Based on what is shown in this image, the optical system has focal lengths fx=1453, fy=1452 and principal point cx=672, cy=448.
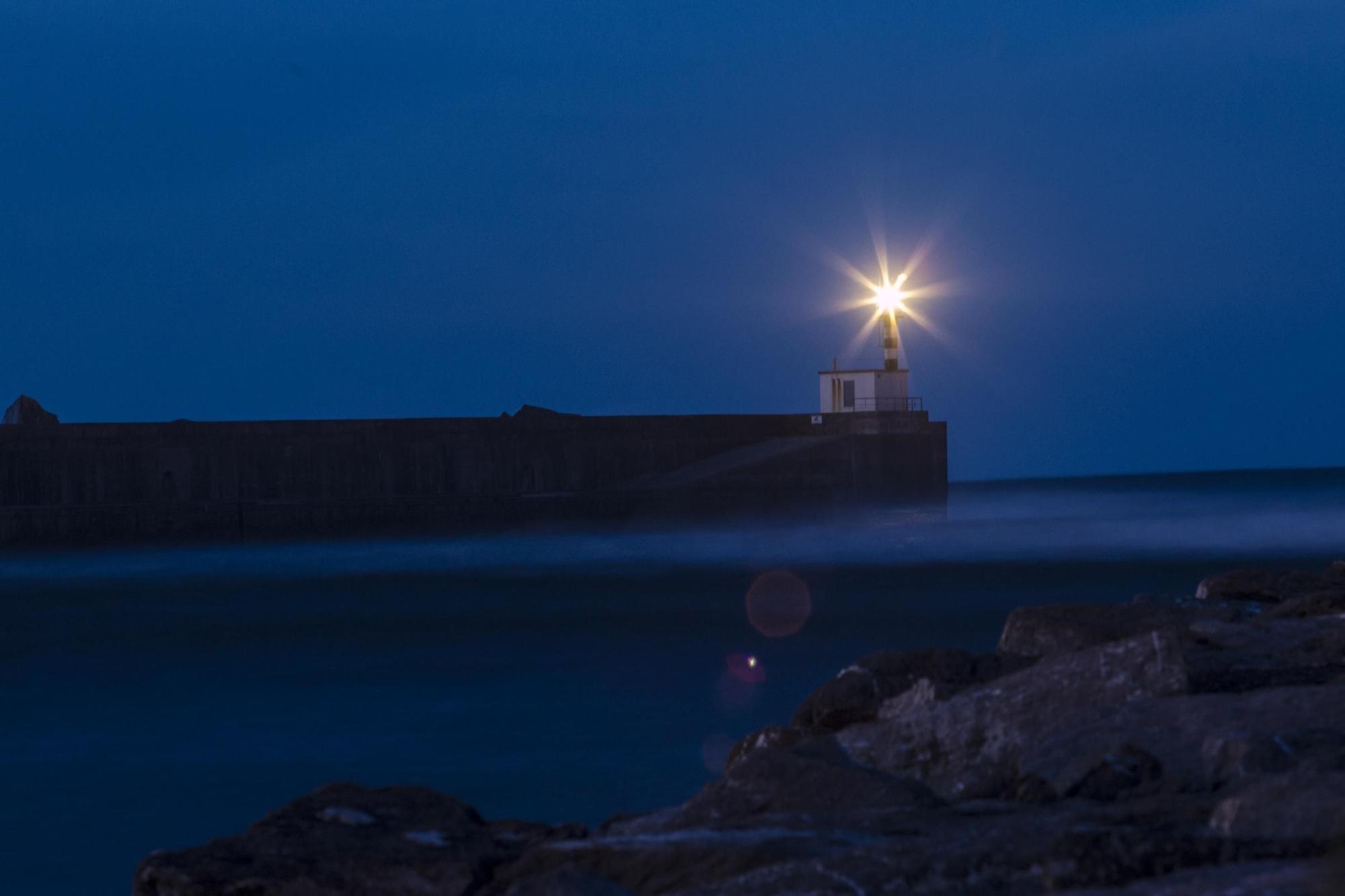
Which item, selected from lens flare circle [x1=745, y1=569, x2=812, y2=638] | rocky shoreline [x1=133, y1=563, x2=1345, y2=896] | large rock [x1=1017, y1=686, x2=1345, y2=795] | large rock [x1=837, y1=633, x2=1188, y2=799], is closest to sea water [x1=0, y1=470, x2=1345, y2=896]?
lens flare circle [x1=745, y1=569, x2=812, y2=638]

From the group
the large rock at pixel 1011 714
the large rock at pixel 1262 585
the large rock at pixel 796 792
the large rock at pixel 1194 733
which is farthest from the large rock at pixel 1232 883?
the large rock at pixel 1262 585

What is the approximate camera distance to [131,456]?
97.0ft

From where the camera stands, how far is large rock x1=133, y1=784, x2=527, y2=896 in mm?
3529

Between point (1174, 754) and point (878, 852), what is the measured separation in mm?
992

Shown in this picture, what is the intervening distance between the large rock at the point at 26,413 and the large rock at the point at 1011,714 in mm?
31882

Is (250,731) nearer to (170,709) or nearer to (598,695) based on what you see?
(170,709)

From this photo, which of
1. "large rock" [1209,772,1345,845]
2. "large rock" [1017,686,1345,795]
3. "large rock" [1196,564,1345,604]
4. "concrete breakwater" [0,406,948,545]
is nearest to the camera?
"large rock" [1209,772,1345,845]

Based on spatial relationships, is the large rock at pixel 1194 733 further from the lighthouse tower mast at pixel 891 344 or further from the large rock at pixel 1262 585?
the lighthouse tower mast at pixel 891 344

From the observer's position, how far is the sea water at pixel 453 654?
8.55 metres

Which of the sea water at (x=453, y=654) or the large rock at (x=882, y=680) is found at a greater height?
the large rock at (x=882, y=680)

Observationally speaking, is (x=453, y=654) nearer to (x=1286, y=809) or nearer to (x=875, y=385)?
(x=1286, y=809)

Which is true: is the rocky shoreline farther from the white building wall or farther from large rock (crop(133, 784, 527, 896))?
the white building wall

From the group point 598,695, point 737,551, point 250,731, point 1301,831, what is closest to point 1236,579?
point 1301,831

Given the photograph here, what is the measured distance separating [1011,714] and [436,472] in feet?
94.0
